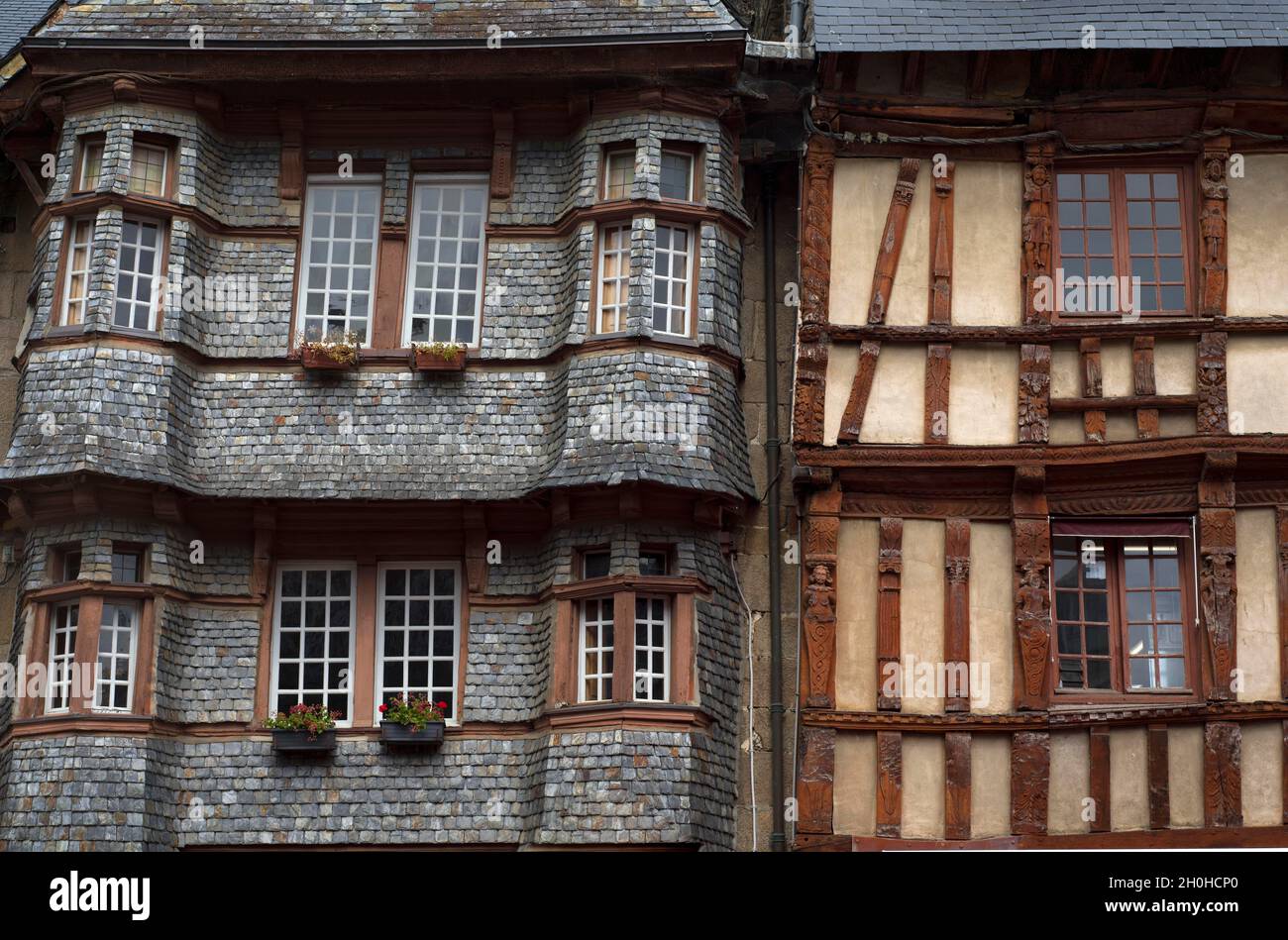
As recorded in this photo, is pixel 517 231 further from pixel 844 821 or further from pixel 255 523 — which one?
pixel 844 821

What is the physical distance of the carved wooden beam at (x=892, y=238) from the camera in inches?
749

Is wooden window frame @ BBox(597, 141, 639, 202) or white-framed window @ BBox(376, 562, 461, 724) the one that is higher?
wooden window frame @ BBox(597, 141, 639, 202)

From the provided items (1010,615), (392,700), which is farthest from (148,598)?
(1010,615)

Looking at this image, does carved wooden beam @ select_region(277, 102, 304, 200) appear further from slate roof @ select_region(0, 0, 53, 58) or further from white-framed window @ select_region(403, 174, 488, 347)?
slate roof @ select_region(0, 0, 53, 58)

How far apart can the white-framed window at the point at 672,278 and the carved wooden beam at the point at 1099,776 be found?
494 centimetres

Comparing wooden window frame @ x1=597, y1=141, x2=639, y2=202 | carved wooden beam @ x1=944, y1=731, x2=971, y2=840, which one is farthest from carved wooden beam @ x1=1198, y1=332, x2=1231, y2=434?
wooden window frame @ x1=597, y1=141, x2=639, y2=202

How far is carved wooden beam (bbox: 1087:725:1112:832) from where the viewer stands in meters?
17.8

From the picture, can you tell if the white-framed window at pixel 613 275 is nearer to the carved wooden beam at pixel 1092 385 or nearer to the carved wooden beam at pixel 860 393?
the carved wooden beam at pixel 860 393

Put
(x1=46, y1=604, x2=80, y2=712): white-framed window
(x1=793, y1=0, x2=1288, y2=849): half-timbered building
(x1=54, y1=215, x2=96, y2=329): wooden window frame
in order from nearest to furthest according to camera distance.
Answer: (x1=793, y1=0, x2=1288, y2=849): half-timbered building, (x1=46, y1=604, x2=80, y2=712): white-framed window, (x1=54, y1=215, x2=96, y2=329): wooden window frame

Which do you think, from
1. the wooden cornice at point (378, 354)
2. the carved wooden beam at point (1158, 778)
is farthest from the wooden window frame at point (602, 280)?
the carved wooden beam at point (1158, 778)

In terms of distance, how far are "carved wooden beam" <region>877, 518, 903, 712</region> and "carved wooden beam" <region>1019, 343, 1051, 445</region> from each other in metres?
1.38

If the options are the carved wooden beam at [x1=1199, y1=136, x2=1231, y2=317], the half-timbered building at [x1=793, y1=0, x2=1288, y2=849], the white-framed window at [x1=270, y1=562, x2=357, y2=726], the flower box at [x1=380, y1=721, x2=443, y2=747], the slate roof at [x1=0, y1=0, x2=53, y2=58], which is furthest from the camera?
the slate roof at [x1=0, y1=0, x2=53, y2=58]

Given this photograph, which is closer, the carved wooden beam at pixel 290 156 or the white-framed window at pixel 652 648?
the white-framed window at pixel 652 648

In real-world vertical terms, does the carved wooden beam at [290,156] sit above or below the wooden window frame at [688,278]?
above
